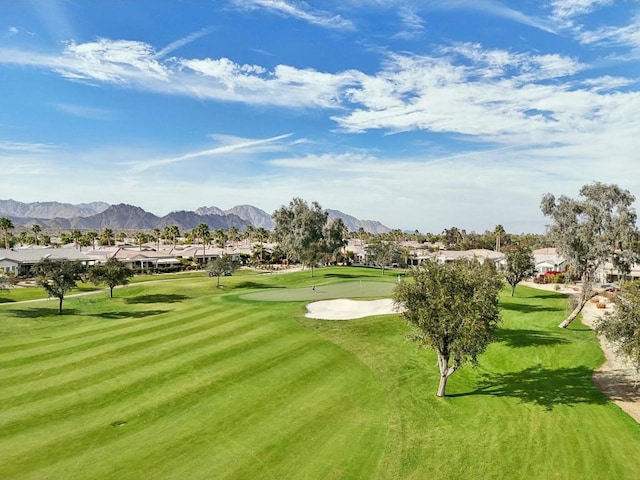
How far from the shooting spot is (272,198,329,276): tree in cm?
8162

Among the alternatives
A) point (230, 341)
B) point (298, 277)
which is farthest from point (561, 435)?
point (298, 277)

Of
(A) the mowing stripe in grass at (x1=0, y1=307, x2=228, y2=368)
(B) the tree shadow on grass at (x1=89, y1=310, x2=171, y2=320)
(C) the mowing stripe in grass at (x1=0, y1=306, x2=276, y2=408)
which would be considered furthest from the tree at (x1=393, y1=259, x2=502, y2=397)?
(B) the tree shadow on grass at (x1=89, y1=310, x2=171, y2=320)

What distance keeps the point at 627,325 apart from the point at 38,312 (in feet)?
180

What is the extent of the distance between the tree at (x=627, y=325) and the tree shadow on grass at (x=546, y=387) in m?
4.57

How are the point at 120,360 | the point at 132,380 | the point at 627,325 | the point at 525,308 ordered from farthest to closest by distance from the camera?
1. the point at 525,308
2. the point at 120,360
3. the point at 132,380
4. the point at 627,325

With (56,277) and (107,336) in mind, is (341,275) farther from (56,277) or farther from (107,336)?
(107,336)

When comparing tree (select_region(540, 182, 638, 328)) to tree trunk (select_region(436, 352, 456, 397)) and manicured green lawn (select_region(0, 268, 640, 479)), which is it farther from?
tree trunk (select_region(436, 352, 456, 397))

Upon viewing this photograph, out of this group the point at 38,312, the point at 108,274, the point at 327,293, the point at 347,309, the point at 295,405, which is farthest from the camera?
the point at 327,293

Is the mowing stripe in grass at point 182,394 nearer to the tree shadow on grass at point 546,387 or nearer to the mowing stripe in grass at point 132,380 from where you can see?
the mowing stripe in grass at point 132,380

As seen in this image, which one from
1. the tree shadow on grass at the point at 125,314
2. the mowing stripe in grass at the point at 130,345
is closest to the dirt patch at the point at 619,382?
the mowing stripe in grass at the point at 130,345

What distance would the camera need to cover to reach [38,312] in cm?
4825

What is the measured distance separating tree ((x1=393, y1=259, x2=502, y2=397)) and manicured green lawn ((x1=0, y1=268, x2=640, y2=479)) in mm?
3799

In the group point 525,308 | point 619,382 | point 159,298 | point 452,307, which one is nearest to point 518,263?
point 525,308

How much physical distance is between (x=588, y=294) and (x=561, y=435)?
21106mm
